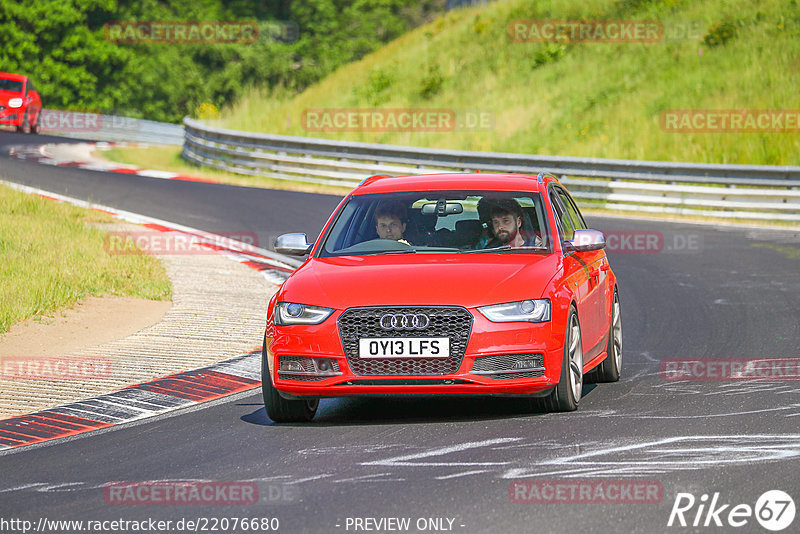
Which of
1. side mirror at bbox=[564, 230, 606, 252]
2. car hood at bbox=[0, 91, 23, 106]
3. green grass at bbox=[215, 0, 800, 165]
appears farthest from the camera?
car hood at bbox=[0, 91, 23, 106]

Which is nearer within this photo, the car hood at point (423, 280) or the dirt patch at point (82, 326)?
the car hood at point (423, 280)

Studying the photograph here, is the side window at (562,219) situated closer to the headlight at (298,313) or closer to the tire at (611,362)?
the tire at (611,362)

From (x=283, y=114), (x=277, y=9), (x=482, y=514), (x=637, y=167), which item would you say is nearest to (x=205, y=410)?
(x=482, y=514)

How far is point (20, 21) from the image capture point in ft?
213

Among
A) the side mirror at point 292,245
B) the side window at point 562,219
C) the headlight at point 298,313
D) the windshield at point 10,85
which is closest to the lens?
the headlight at point 298,313

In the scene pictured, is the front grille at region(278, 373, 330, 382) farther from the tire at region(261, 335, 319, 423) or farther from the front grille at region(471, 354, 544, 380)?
the front grille at region(471, 354, 544, 380)

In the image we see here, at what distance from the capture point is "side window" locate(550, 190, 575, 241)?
30.7 feet

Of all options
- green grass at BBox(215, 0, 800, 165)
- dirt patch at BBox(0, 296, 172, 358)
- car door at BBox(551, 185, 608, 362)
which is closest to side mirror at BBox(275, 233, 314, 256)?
car door at BBox(551, 185, 608, 362)

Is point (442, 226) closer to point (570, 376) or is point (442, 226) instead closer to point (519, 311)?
point (519, 311)

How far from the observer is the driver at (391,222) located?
912 cm

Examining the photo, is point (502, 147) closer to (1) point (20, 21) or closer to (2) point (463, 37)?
(2) point (463, 37)

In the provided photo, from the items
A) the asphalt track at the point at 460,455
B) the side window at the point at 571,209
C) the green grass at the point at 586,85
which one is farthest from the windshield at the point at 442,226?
the green grass at the point at 586,85

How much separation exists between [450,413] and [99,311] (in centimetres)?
593

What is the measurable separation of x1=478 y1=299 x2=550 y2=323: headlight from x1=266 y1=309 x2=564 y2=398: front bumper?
0.11 feet
